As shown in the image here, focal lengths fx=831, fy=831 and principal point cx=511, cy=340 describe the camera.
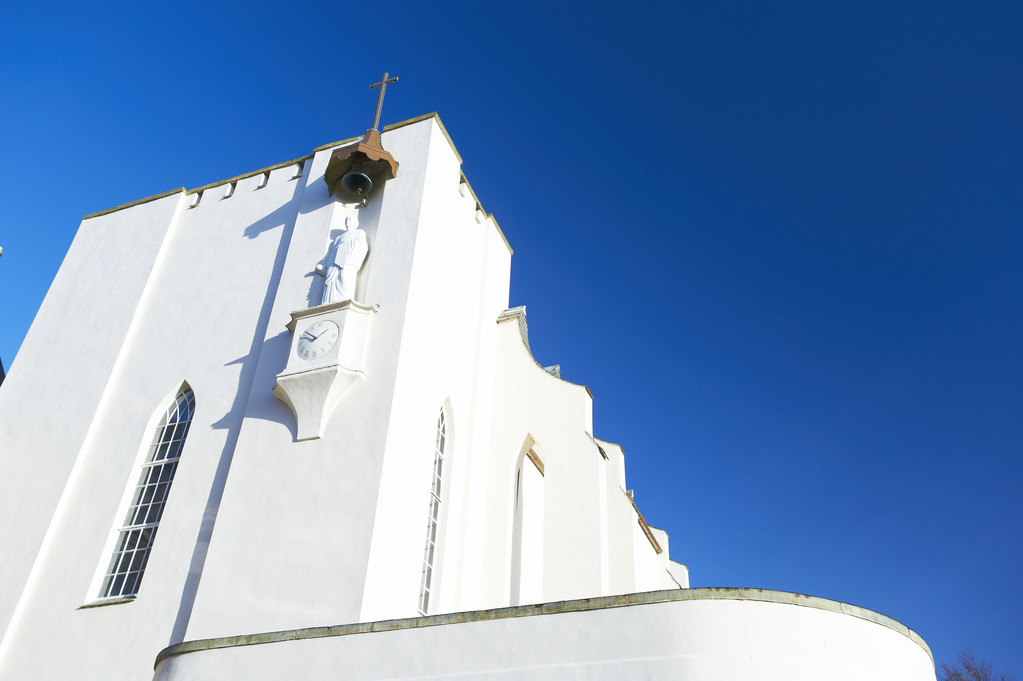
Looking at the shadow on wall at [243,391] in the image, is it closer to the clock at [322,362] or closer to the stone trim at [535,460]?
the clock at [322,362]

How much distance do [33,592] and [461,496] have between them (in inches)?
269

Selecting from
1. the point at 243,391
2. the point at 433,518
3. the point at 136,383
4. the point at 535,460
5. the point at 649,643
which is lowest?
the point at 649,643

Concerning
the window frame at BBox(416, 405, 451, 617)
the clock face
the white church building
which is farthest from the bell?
the window frame at BBox(416, 405, 451, 617)

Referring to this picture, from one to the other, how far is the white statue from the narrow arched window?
2.65m

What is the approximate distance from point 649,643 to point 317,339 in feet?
24.9

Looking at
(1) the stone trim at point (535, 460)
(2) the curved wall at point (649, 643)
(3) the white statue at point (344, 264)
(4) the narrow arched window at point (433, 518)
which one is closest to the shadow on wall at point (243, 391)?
(3) the white statue at point (344, 264)

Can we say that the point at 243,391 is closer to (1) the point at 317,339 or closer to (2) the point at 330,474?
(1) the point at 317,339

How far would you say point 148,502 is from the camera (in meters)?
13.6

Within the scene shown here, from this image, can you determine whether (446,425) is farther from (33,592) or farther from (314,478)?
(33,592)

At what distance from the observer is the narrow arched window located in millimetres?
12617

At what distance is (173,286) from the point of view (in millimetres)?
16484

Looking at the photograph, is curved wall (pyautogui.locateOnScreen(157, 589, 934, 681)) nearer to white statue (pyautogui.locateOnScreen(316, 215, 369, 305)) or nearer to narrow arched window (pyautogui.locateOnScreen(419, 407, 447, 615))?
narrow arched window (pyautogui.locateOnScreen(419, 407, 447, 615))

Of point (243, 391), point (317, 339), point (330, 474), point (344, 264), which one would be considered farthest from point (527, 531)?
point (344, 264)

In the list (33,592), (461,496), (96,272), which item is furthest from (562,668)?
(96,272)
